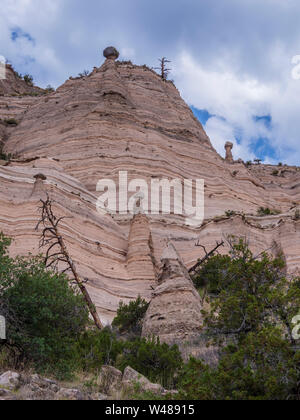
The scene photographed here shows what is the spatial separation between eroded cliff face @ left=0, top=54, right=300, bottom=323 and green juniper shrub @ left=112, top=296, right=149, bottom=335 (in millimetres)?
861

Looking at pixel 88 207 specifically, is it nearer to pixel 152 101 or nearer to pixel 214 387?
pixel 214 387

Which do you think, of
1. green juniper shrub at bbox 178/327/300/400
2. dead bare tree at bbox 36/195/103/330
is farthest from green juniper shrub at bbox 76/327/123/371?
green juniper shrub at bbox 178/327/300/400

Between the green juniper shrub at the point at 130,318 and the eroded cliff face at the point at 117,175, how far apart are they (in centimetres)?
86

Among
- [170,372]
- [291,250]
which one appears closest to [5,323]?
[170,372]

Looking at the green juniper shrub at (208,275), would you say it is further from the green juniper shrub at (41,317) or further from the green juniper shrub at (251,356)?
the green juniper shrub at (251,356)

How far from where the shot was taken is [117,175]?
115ft

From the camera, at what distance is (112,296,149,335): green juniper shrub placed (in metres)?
20.1

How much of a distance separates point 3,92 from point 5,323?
187ft

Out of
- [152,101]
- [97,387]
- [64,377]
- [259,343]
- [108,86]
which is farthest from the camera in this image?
[152,101]

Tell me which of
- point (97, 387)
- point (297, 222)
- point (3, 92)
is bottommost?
point (97, 387)

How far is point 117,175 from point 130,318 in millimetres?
16042

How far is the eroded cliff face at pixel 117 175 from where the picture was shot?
24688 mm

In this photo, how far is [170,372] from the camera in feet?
45.2

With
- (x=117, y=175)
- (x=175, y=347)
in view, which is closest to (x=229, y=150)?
(x=117, y=175)
